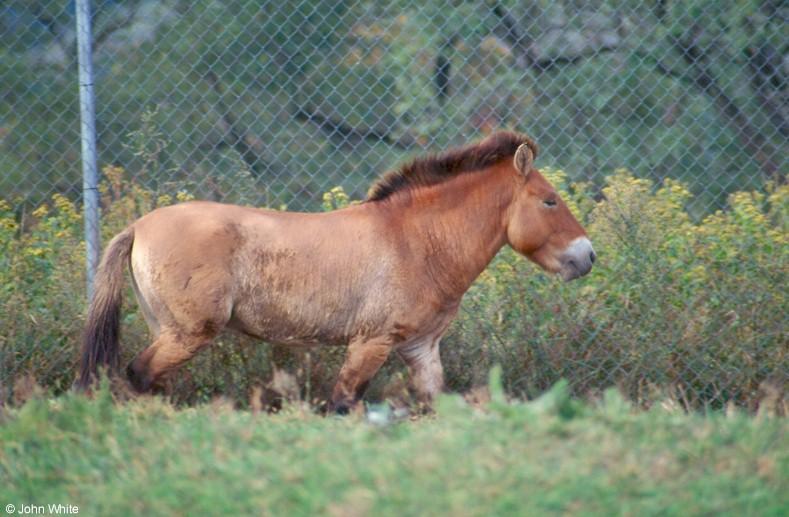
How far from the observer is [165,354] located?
6.21 meters

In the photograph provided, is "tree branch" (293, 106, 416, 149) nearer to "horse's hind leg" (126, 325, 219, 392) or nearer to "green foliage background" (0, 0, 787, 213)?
"green foliage background" (0, 0, 787, 213)

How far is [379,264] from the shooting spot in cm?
644

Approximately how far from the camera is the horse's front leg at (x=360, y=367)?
6.34 meters

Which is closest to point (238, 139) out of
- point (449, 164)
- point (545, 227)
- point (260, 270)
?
point (449, 164)

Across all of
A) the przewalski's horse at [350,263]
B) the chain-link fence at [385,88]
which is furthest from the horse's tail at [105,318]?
the chain-link fence at [385,88]

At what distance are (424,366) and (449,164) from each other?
3.91 ft

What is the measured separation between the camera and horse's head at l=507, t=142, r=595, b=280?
6.59 metres

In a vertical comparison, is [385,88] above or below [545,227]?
above

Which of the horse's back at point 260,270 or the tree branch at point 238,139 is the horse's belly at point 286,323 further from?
the tree branch at point 238,139

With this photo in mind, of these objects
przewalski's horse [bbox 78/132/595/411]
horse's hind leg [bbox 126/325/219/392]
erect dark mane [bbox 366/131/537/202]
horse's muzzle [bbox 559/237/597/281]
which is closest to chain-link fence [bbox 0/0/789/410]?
erect dark mane [bbox 366/131/537/202]

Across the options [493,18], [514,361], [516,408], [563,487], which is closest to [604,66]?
[493,18]

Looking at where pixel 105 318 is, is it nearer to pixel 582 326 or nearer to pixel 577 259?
pixel 577 259

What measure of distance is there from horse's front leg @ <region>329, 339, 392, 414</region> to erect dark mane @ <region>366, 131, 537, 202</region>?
0.91 metres

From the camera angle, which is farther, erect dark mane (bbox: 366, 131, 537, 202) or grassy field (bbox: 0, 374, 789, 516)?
erect dark mane (bbox: 366, 131, 537, 202)
